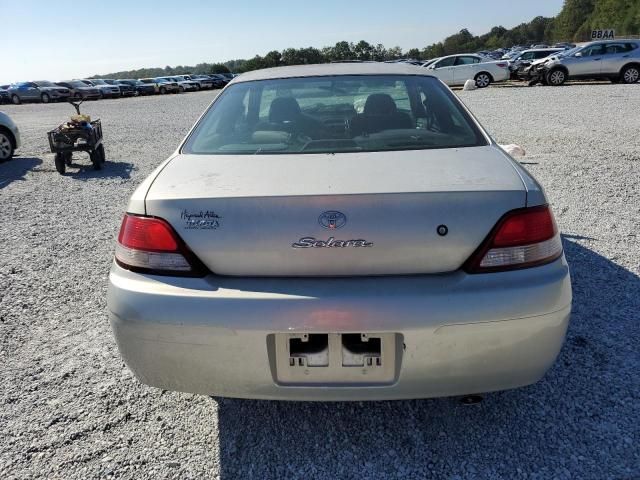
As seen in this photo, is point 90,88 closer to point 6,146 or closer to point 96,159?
point 6,146

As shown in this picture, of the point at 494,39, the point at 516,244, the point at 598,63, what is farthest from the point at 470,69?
the point at 494,39

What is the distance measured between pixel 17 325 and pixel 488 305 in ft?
9.62

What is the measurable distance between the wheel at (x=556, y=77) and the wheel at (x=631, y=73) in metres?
2.10

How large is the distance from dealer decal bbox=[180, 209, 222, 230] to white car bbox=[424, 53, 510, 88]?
2261cm

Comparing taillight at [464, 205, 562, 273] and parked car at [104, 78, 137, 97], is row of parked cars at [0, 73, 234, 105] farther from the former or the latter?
taillight at [464, 205, 562, 273]

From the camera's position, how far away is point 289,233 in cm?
177

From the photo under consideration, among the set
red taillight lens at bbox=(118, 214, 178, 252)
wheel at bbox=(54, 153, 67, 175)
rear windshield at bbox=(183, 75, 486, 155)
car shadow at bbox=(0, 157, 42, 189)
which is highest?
rear windshield at bbox=(183, 75, 486, 155)

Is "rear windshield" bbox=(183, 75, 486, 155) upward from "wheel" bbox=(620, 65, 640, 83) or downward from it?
upward

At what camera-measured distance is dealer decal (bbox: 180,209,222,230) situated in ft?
5.96

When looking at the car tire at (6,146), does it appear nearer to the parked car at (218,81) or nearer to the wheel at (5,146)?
the wheel at (5,146)

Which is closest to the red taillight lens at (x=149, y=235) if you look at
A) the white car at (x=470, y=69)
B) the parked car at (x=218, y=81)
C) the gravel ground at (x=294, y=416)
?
the gravel ground at (x=294, y=416)

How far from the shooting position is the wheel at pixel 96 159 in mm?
8305

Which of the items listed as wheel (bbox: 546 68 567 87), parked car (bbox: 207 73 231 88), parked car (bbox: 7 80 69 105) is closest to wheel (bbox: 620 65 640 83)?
wheel (bbox: 546 68 567 87)

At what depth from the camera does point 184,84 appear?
4059 centimetres
